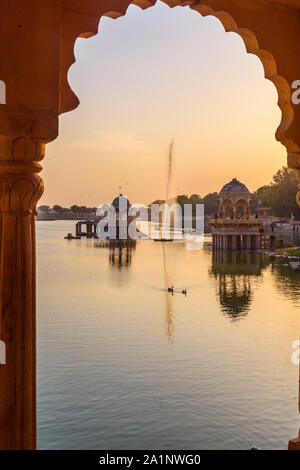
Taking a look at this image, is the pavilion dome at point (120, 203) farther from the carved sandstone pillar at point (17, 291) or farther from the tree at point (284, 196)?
the carved sandstone pillar at point (17, 291)

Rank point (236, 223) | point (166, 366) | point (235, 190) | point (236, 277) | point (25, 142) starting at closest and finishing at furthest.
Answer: point (25, 142)
point (166, 366)
point (236, 277)
point (235, 190)
point (236, 223)

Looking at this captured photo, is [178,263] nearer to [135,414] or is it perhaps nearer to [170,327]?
[170,327]

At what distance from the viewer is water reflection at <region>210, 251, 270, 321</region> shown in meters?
18.9

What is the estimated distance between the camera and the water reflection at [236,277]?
62.1 feet

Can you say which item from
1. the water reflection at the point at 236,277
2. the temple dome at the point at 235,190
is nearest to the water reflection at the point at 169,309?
the water reflection at the point at 236,277

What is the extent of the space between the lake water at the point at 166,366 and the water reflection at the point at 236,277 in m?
0.13

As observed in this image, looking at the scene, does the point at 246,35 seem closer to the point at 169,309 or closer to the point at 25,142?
the point at 25,142

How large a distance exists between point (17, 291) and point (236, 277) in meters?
24.9

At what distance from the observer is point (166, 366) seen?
37.9ft

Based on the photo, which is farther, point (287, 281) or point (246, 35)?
point (287, 281)

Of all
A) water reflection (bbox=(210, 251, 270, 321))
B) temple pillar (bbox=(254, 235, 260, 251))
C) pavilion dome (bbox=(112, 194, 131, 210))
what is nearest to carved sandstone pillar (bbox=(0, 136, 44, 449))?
water reflection (bbox=(210, 251, 270, 321))

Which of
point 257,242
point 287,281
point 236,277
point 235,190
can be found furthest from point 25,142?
point 257,242

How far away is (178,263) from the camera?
1320 inches

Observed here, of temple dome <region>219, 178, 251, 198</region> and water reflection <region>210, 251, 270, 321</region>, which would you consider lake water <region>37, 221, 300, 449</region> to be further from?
temple dome <region>219, 178, 251, 198</region>
